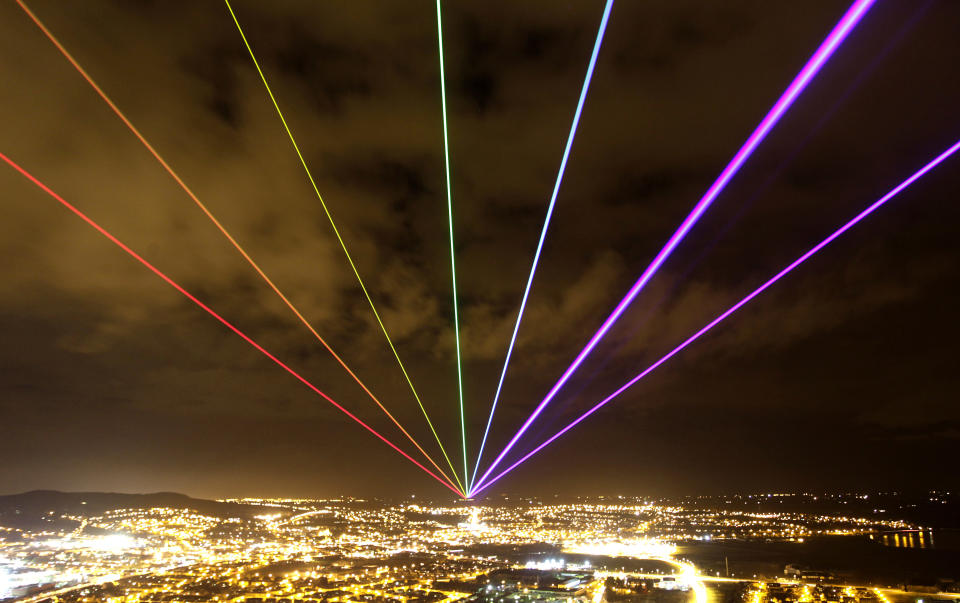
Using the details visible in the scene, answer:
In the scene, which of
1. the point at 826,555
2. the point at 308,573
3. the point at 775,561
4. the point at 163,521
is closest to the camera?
the point at 308,573

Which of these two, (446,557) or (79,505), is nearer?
(446,557)

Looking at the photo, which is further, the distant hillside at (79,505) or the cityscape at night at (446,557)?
the distant hillside at (79,505)

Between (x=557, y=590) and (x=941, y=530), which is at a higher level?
(x=557, y=590)

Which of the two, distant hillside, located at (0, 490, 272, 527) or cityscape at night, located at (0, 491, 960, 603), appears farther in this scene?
distant hillside, located at (0, 490, 272, 527)

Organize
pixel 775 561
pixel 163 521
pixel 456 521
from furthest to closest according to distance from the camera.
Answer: pixel 456 521 → pixel 163 521 → pixel 775 561

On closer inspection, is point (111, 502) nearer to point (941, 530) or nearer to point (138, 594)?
point (138, 594)

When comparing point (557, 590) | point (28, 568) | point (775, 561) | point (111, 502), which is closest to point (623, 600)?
point (557, 590)

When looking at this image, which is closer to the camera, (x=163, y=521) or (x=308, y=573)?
(x=308, y=573)
